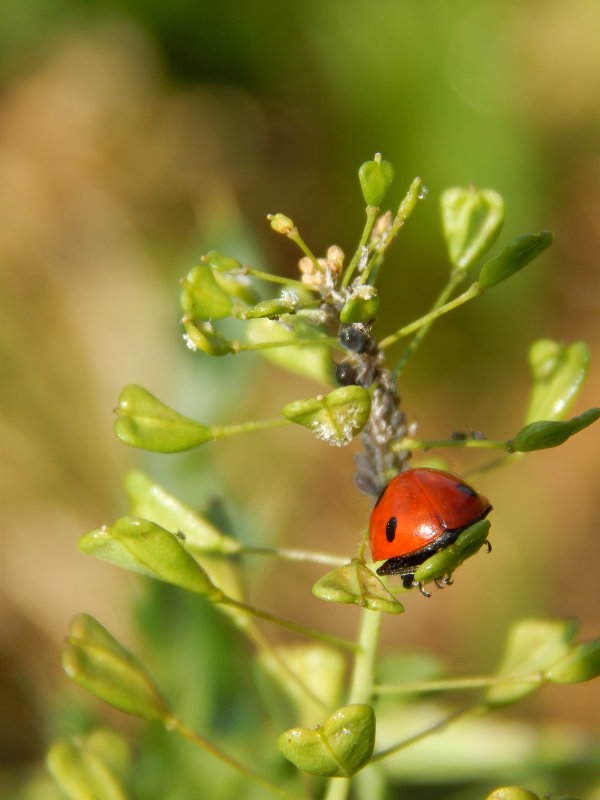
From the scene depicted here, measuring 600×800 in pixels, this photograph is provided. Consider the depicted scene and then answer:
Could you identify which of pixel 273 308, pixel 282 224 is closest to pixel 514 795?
pixel 273 308

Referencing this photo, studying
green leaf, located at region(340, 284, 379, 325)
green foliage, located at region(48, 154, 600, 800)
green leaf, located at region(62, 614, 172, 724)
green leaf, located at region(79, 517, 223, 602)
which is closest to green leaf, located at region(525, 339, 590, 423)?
green foliage, located at region(48, 154, 600, 800)

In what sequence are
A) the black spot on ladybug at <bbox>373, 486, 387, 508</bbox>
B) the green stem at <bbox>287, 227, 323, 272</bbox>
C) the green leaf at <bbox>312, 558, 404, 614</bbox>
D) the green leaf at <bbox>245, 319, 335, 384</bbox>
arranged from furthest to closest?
1. the green leaf at <bbox>245, 319, 335, 384</bbox>
2. the black spot on ladybug at <bbox>373, 486, 387, 508</bbox>
3. the green stem at <bbox>287, 227, 323, 272</bbox>
4. the green leaf at <bbox>312, 558, 404, 614</bbox>

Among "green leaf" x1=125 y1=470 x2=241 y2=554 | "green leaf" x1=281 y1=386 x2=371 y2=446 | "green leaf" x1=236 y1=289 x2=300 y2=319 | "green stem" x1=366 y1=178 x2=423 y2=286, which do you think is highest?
"green stem" x1=366 y1=178 x2=423 y2=286

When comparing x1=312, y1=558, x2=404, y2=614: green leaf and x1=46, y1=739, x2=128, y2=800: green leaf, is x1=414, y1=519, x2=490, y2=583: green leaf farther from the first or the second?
x1=46, y1=739, x2=128, y2=800: green leaf

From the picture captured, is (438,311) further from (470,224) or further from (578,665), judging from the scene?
(578,665)

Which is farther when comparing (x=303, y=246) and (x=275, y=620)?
(x=275, y=620)

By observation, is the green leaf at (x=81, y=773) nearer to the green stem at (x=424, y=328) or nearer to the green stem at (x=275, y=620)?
the green stem at (x=275, y=620)
